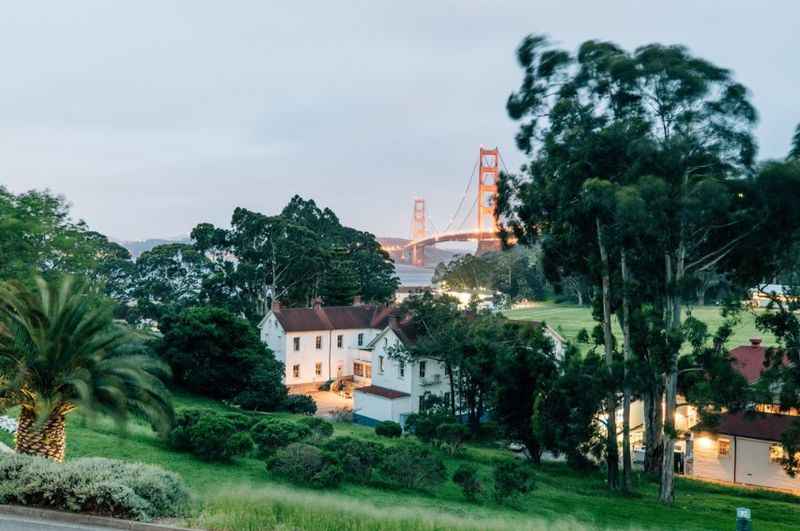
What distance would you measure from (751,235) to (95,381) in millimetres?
18917

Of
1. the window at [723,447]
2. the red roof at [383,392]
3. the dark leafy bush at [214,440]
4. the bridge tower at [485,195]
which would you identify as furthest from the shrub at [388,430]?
the bridge tower at [485,195]

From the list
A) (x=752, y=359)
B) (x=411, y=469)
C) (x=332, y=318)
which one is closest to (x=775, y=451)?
(x=752, y=359)

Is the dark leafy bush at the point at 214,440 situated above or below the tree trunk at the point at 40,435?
below

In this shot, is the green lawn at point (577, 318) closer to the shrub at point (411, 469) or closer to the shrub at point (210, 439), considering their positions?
the shrub at point (411, 469)

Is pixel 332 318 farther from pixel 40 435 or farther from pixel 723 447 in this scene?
pixel 40 435

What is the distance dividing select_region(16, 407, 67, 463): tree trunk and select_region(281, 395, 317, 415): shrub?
79.3 feet

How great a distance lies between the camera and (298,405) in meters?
36.7

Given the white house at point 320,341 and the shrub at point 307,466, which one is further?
the white house at point 320,341

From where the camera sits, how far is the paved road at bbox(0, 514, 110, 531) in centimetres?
850

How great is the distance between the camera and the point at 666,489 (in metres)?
21.5

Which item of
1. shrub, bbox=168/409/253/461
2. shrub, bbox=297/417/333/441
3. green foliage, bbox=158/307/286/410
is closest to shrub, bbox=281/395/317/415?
green foliage, bbox=158/307/286/410

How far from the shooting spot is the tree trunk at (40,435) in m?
12.4

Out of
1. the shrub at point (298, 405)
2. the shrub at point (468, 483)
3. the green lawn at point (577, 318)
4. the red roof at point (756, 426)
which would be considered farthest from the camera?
the green lawn at point (577, 318)

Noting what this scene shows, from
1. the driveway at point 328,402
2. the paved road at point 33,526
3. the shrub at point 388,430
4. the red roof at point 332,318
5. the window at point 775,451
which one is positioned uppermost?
the red roof at point 332,318
